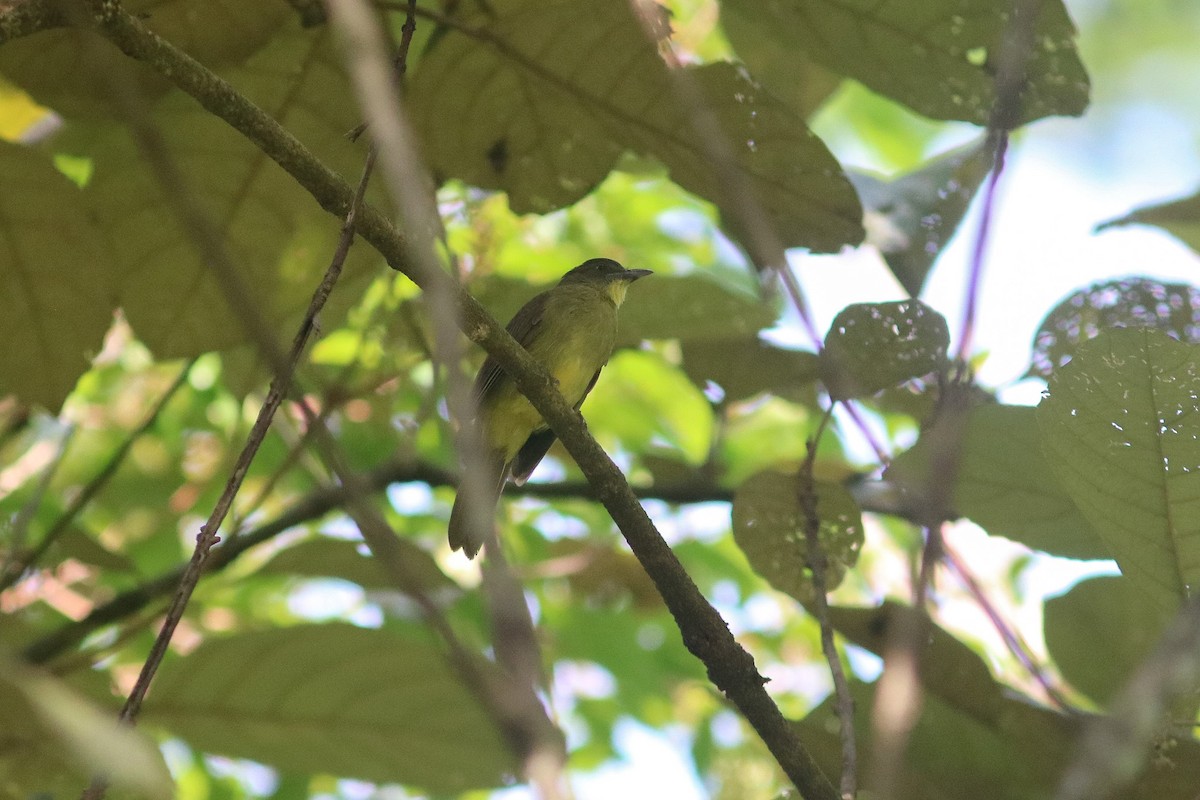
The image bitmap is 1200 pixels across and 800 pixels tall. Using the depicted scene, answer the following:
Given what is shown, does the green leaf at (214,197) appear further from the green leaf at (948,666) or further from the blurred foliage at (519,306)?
the green leaf at (948,666)

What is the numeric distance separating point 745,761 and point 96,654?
235 centimetres

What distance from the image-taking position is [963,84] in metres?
2.56

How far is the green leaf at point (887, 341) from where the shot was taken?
232cm

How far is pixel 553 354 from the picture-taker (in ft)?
14.5

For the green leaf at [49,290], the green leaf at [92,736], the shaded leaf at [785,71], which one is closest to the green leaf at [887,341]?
the shaded leaf at [785,71]

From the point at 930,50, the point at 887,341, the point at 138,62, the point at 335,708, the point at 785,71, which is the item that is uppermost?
the point at 785,71

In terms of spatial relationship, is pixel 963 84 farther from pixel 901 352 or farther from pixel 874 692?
pixel 874 692

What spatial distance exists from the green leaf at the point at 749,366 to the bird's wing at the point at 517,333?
3.19 feet

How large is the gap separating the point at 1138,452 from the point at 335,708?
5.88 feet

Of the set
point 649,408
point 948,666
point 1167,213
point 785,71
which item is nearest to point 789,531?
point 948,666

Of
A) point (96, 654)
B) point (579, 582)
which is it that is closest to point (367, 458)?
point (579, 582)

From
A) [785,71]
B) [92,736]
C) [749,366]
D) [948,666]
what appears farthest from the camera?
[785,71]

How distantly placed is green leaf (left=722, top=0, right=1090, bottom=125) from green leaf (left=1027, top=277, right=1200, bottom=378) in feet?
1.30

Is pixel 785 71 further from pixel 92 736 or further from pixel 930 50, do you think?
pixel 92 736
